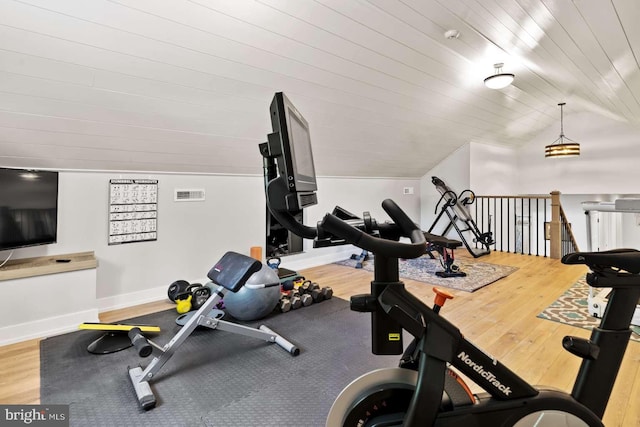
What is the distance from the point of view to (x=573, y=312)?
306cm

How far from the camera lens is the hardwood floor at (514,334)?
1929 mm

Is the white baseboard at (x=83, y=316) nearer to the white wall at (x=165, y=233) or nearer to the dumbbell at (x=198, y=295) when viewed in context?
the white wall at (x=165, y=233)

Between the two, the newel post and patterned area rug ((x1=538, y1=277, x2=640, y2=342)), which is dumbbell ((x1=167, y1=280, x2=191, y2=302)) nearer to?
patterned area rug ((x1=538, y1=277, x2=640, y2=342))

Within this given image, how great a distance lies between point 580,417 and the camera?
1.16 m

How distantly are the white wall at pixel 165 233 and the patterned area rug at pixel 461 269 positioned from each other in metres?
1.47

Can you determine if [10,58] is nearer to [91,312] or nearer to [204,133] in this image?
[204,133]

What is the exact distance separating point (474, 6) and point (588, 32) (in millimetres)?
897

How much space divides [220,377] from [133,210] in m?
2.24

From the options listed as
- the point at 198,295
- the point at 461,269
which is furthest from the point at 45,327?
the point at 461,269

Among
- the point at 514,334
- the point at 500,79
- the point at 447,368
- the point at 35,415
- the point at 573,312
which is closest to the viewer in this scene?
the point at 447,368

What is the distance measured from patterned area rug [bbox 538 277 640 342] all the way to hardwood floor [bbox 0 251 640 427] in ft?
0.27

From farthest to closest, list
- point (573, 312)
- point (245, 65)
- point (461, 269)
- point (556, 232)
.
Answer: point (556, 232), point (461, 269), point (573, 312), point (245, 65)

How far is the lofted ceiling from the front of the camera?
7.06ft

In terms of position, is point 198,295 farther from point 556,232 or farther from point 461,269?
point 556,232
